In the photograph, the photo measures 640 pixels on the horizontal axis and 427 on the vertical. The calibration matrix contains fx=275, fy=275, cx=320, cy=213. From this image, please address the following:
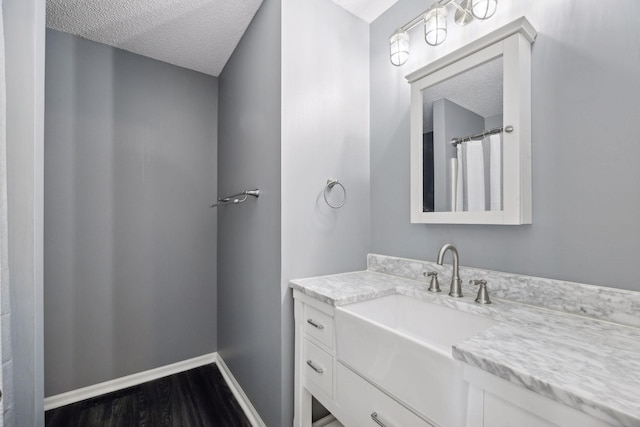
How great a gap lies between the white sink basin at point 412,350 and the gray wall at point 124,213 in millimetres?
1688

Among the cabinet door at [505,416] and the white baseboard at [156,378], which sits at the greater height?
the cabinet door at [505,416]

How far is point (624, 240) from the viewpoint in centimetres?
86

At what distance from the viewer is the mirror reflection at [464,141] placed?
1.14 m

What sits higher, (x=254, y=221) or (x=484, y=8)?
(x=484, y=8)

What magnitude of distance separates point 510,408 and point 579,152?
2.87 ft

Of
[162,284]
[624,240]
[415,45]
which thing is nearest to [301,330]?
[624,240]

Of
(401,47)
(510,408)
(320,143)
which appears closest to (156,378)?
(320,143)

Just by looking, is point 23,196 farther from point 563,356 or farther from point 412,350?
point 563,356

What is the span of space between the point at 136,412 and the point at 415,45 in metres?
2.77

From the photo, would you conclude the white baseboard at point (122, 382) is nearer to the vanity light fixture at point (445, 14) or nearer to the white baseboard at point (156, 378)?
the white baseboard at point (156, 378)

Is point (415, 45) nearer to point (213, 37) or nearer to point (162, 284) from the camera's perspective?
point (213, 37)

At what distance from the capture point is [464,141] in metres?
1.25

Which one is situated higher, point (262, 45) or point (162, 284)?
point (262, 45)

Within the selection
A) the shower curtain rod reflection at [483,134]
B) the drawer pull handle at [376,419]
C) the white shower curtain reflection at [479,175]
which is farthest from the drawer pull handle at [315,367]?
the shower curtain rod reflection at [483,134]
